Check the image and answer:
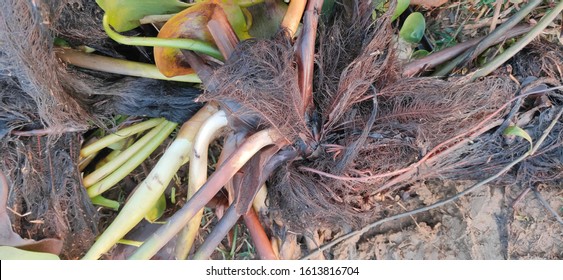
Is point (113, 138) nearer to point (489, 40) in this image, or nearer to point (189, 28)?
point (189, 28)

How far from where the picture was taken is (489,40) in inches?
36.3

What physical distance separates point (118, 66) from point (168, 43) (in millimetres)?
200

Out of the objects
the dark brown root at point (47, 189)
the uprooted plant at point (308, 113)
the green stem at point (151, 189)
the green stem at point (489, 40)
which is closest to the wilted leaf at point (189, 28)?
the uprooted plant at point (308, 113)

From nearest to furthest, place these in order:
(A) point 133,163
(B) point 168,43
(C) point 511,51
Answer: (B) point 168,43
(C) point 511,51
(A) point 133,163

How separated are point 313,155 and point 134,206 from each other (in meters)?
0.35

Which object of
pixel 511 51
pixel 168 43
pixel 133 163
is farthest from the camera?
pixel 133 163

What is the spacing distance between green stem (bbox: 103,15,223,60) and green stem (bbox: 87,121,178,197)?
8.6 inches

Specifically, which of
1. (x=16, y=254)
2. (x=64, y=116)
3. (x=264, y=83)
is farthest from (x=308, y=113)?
(x=16, y=254)

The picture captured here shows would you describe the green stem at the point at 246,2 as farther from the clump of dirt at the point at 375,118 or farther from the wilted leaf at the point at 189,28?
the clump of dirt at the point at 375,118

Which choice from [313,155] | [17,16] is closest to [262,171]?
[313,155]

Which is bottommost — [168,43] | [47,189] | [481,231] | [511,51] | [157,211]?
[481,231]

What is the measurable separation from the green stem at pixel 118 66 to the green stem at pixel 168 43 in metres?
0.10

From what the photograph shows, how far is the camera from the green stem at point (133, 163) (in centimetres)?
100
